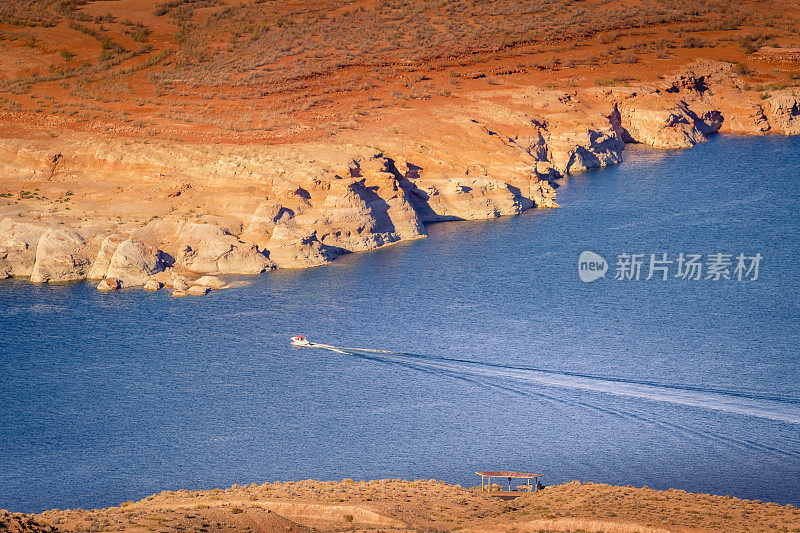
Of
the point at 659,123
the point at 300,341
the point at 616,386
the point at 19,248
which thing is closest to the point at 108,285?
the point at 19,248

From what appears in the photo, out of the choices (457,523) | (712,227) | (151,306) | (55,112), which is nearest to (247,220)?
(151,306)

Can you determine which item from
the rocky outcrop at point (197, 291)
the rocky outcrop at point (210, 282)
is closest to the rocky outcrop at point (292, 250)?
the rocky outcrop at point (210, 282)

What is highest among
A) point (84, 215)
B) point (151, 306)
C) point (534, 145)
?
point (534, 145)

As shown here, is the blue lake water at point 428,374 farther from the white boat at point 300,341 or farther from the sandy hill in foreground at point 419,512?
the sandy hill in foreground at point 419,512

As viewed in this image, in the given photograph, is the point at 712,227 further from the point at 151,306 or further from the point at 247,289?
the point at 151,306

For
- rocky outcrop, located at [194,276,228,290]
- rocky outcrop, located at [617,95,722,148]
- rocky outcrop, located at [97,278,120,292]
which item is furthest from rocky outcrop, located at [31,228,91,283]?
rocky outcrop, located at [617,95,722,148]

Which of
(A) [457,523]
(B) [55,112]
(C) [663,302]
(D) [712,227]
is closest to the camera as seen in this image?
(A) [457,523]
